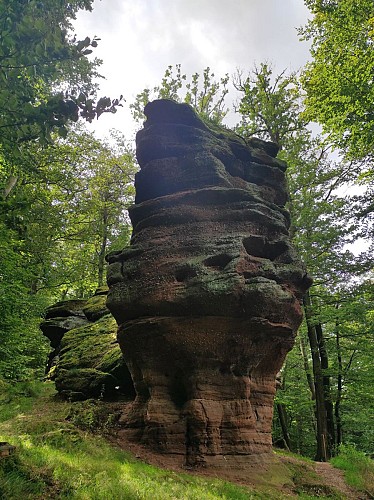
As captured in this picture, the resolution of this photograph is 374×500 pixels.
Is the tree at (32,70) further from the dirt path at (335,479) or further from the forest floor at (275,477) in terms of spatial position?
the dirt path at (335,479)

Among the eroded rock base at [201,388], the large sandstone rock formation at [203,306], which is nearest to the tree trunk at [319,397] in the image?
the large sandstone rock formation at [203,306]

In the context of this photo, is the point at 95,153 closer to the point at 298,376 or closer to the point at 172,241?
the point at 172,241

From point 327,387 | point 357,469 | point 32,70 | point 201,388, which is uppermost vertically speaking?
point 32,70

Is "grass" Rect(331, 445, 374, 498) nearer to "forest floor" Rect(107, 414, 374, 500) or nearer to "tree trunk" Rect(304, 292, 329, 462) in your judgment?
"forest floor" Rect(107, 414, 374, 500)

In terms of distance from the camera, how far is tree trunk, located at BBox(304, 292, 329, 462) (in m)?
14.5

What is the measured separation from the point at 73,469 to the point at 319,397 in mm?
12262

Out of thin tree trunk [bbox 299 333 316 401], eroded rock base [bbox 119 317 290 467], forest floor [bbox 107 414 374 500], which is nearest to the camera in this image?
forest floor [bbox 107 414 374 500]

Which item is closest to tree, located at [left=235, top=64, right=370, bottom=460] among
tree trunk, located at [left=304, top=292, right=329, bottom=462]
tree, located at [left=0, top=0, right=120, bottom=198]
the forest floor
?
tree trunk, located at [left=304, top=292, right=329, bottom=462]

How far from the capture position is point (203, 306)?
27.8 feet

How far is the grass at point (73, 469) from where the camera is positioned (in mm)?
4816

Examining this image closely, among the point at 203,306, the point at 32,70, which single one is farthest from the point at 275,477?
the point at 32,70

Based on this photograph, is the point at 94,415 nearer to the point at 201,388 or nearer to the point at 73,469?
the point at 201,388

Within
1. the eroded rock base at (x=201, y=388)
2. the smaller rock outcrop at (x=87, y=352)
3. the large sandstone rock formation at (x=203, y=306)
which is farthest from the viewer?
the smaller rock outcrop at (x=87, y=352)

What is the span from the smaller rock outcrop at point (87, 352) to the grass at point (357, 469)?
6.54 meters
